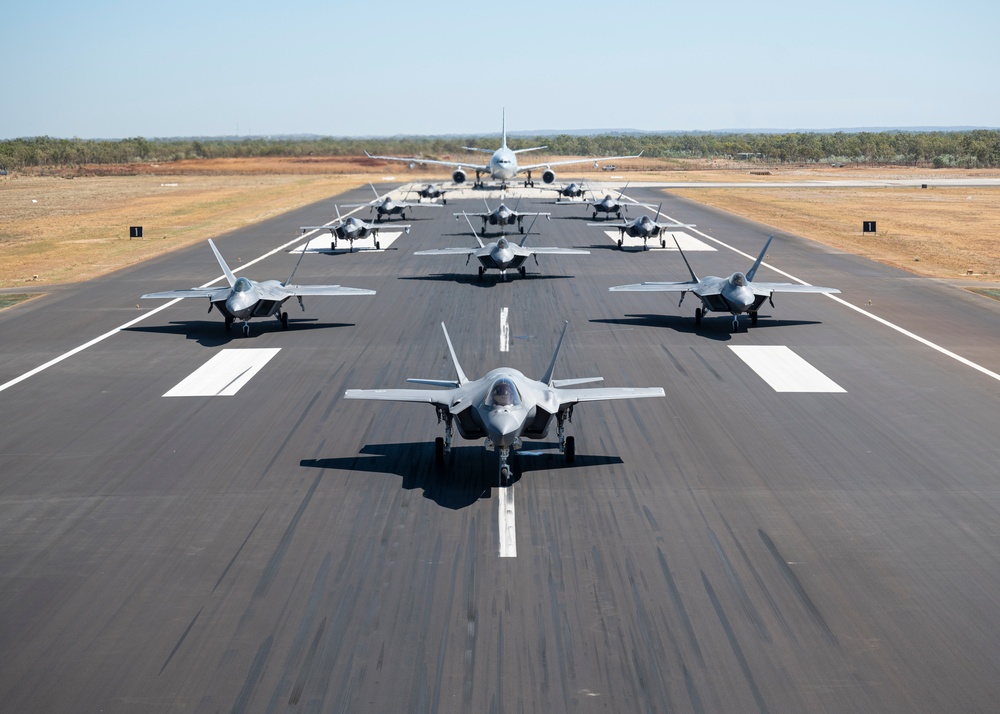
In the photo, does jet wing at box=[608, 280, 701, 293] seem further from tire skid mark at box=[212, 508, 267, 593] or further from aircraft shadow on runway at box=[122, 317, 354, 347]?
tire skid mark at box=[212, 508, 267, 593]

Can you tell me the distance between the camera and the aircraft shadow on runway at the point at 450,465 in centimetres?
1833

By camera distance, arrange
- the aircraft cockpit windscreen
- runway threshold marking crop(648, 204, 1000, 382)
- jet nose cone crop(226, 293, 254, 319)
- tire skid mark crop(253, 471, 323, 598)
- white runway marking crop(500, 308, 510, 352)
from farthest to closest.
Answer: jet nose cone crop(226, 293, 254, 319) < white runway marking crop(500, 308, 510, 352) < runway threshold marking crop(648, 204, 1000, 382) < the aircraft cockpit windscreen < tire skid mark crop(253, 471, 323, 598)

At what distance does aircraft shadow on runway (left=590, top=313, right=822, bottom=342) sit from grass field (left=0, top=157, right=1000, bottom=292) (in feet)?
60.1

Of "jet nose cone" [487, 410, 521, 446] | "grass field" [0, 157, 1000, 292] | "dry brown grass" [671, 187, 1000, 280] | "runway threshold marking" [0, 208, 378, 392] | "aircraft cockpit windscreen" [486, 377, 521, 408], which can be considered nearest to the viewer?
"jet nose cone" [487, 410, 521, 446]

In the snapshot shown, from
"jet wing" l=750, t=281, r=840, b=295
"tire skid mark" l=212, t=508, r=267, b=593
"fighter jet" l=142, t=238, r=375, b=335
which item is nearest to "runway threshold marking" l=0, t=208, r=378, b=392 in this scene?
"fighter jet" l=142, t=238, r=375, b=335

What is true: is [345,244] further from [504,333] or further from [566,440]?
[566,440]

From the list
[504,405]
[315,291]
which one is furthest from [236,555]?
[315,291]

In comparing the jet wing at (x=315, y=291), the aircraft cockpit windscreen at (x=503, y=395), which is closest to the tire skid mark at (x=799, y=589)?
the aircraft cockpit windscreen at (x=503, y=395)

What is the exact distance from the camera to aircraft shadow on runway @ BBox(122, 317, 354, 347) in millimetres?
33031

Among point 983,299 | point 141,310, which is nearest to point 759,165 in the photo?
point 983,299

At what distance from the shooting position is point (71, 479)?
19328 mm

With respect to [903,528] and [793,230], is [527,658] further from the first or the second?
[793,230]

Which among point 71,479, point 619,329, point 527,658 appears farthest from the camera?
point 619,329

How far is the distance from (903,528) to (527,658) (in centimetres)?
824
